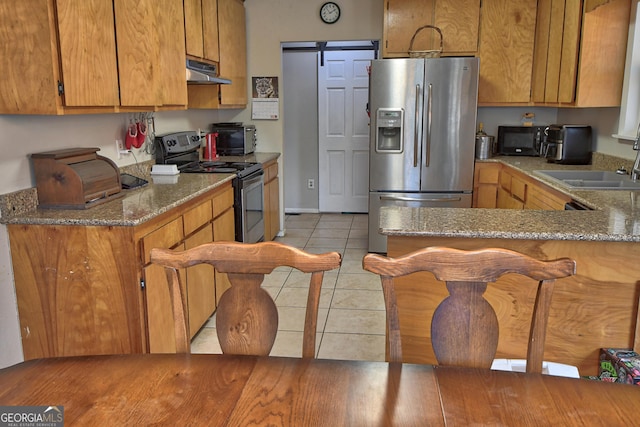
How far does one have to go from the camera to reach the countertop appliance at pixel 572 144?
3867mm

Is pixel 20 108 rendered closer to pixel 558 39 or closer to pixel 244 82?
pixel 244 82

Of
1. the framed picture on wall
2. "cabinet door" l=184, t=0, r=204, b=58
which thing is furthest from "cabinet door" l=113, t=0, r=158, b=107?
the framed picture on wall

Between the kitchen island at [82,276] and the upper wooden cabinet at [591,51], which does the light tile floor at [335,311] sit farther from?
the upper wooden cabinet at [591,51]

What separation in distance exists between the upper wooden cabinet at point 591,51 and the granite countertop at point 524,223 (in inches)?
54.1

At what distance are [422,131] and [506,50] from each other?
104 centimetres

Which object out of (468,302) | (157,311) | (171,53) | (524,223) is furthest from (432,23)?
(468,302)

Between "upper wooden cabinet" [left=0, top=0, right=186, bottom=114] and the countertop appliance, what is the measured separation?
115 inches

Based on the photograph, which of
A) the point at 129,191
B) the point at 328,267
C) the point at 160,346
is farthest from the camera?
the point at 129,191

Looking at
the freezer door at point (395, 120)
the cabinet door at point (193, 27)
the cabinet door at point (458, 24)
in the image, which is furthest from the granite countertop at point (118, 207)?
the cabinet door at point (458, 24)

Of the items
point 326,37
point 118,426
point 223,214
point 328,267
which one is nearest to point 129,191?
point 223,214

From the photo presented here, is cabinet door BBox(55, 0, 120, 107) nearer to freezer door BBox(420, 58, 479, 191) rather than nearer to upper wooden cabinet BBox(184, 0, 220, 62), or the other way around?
upper wooden cabinet BBox(184, 0, 220, 62)

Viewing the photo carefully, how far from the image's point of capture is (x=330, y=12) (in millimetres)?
4781

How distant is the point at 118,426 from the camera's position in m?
0.89

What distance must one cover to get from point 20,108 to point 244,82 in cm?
299
